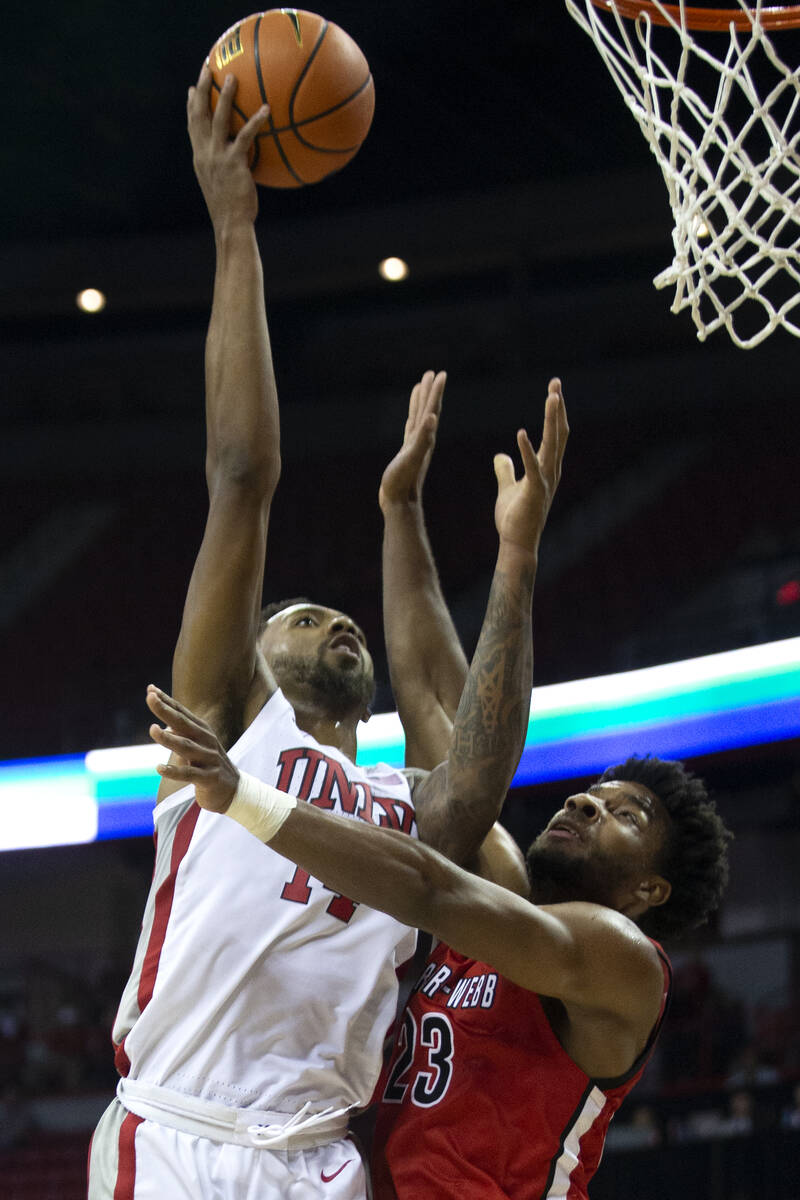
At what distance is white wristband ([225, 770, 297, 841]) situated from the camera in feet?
6.64

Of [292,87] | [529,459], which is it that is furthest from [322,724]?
[292,87]

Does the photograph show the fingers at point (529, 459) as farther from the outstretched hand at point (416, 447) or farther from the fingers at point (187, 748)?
the fingers at point (187, 748)

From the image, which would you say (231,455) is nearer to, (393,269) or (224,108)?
(224,108)

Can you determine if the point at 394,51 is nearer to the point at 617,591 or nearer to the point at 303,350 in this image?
the point at 303,350

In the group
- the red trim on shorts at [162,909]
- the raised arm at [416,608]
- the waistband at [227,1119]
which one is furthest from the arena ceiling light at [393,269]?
the waistband at [227,1119]

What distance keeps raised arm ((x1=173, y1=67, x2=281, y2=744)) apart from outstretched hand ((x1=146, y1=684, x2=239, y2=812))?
55cm

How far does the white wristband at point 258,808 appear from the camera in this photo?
2.02 metres

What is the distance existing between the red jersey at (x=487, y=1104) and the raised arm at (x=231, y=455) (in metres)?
0.71

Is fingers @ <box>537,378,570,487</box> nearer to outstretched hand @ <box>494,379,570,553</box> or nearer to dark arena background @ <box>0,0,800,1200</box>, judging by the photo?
outstretched hand @ <box>494,379,570,553</box>

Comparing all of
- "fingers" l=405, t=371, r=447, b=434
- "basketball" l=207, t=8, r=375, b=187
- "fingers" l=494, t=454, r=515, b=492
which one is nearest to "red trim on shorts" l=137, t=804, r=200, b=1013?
"fingers" l=494, t=454, r=515, b=492

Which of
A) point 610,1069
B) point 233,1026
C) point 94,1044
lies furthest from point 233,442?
point 94,1044

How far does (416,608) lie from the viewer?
3.30m

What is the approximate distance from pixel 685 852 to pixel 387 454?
6537 millimetres

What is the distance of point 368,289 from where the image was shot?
9.33m
